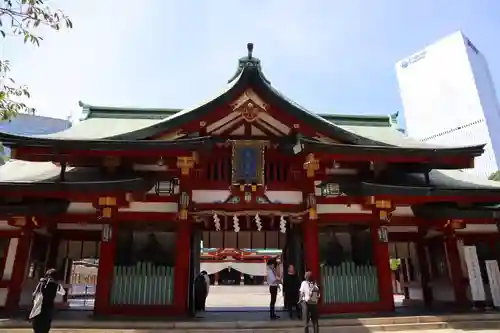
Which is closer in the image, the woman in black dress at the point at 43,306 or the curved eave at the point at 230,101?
the woman in black dress at the point at 43,306

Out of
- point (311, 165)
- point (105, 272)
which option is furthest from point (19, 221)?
point (311, 165)

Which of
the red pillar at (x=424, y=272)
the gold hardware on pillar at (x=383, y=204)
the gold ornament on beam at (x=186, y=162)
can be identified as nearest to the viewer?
the gold ornament on beam at (x=186, y=162)

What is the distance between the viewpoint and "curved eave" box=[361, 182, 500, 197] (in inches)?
496

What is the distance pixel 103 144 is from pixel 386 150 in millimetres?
9266

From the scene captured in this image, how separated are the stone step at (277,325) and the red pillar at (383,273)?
49.6 inches

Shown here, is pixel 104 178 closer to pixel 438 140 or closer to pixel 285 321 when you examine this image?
pixel 285 321

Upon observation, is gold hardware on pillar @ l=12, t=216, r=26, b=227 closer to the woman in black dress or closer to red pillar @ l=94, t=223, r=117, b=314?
red pillar @ l=94, t=223, r=117, b=314

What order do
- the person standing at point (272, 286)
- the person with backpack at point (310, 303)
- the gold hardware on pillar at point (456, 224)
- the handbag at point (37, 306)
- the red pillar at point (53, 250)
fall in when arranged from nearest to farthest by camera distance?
the handbag at point (37, 306) → the person with backpack at point (310, 303) → the person standing at point (272, 286) → the gold hardware on pillar at point (456, 224) → the red pillar at point (53, 250)

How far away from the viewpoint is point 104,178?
42.2 ft

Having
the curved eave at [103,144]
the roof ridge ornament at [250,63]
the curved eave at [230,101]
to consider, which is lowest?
the curved eave at [103,144]

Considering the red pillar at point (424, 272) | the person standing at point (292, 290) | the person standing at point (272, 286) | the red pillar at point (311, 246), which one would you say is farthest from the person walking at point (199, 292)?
the red pillar at point (424, 272)

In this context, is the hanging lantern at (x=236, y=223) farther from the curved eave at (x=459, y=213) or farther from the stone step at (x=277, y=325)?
the curved eave at (x=459, y=213)

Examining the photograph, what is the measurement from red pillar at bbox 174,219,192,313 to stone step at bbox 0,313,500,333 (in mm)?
1169

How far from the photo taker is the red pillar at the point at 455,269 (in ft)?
47.6
